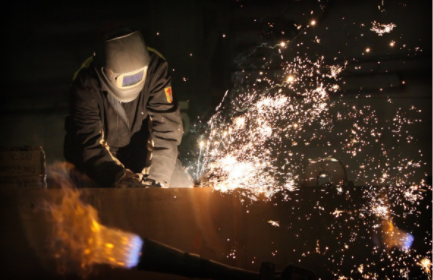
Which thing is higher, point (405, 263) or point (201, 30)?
point (201, 30)

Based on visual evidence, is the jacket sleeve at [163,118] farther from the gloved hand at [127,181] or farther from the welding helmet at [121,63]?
the gloved hand at [127,181]

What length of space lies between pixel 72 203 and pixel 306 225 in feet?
5.62

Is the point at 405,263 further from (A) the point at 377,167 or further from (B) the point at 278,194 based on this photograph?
(A) the point at 377,167

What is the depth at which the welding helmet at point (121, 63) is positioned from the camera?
150 inches

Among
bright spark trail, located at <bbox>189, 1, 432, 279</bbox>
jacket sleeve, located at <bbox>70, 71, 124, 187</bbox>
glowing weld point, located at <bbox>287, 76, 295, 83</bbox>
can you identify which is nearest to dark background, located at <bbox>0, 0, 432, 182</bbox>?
bright spark trail, located at <bbox>189, 1, 432, 279</bbox>

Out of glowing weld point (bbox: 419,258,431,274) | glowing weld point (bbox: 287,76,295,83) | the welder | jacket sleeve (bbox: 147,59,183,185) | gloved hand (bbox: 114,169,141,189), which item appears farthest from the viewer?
glowing weld point (bbox: 287,76,295,83)

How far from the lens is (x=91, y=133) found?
3885 mm

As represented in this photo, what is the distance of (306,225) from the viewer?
2.69 metres

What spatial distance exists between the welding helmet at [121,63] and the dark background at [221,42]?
251 centimetres

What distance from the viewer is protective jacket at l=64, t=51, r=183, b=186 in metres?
3.82

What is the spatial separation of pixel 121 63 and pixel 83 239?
6.51 feet

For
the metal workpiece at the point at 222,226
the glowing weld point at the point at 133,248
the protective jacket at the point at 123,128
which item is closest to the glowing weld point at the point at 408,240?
the metal workpiece at the point at 222,226

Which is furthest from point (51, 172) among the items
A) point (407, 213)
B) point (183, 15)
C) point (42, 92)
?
point (407, 213)

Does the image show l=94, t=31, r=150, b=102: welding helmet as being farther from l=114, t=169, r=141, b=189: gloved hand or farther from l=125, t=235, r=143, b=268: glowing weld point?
l=125, t=235, r=143, b=268: glowing weld point
